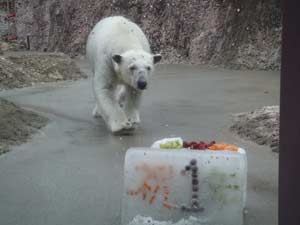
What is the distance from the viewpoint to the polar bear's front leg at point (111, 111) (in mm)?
6699

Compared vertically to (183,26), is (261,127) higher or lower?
higher

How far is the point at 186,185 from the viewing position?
363cm

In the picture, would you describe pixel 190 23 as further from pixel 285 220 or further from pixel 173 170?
pixel 285 220

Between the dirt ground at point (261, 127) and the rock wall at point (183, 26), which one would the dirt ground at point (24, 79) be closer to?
the dirt ground at point (261, 127)

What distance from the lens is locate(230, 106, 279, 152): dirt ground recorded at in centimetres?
607

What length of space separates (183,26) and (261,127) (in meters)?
10.8

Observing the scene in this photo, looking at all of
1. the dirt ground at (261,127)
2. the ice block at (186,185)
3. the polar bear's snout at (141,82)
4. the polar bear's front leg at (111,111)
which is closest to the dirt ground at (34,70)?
the polar bear's front leg at (111,111)

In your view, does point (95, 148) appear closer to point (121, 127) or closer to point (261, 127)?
point (121, 127)

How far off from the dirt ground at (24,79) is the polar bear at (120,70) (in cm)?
84

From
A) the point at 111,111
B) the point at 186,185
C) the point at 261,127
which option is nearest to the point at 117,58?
the point at 111,111

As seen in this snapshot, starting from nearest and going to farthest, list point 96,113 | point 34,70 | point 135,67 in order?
1. point 135,67
2. point 96,113
3. point 34,70

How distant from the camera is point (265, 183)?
15.7 feet

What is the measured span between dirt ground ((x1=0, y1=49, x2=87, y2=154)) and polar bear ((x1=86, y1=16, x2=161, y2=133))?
837mm

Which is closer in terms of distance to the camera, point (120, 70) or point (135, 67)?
point (135, 67)
